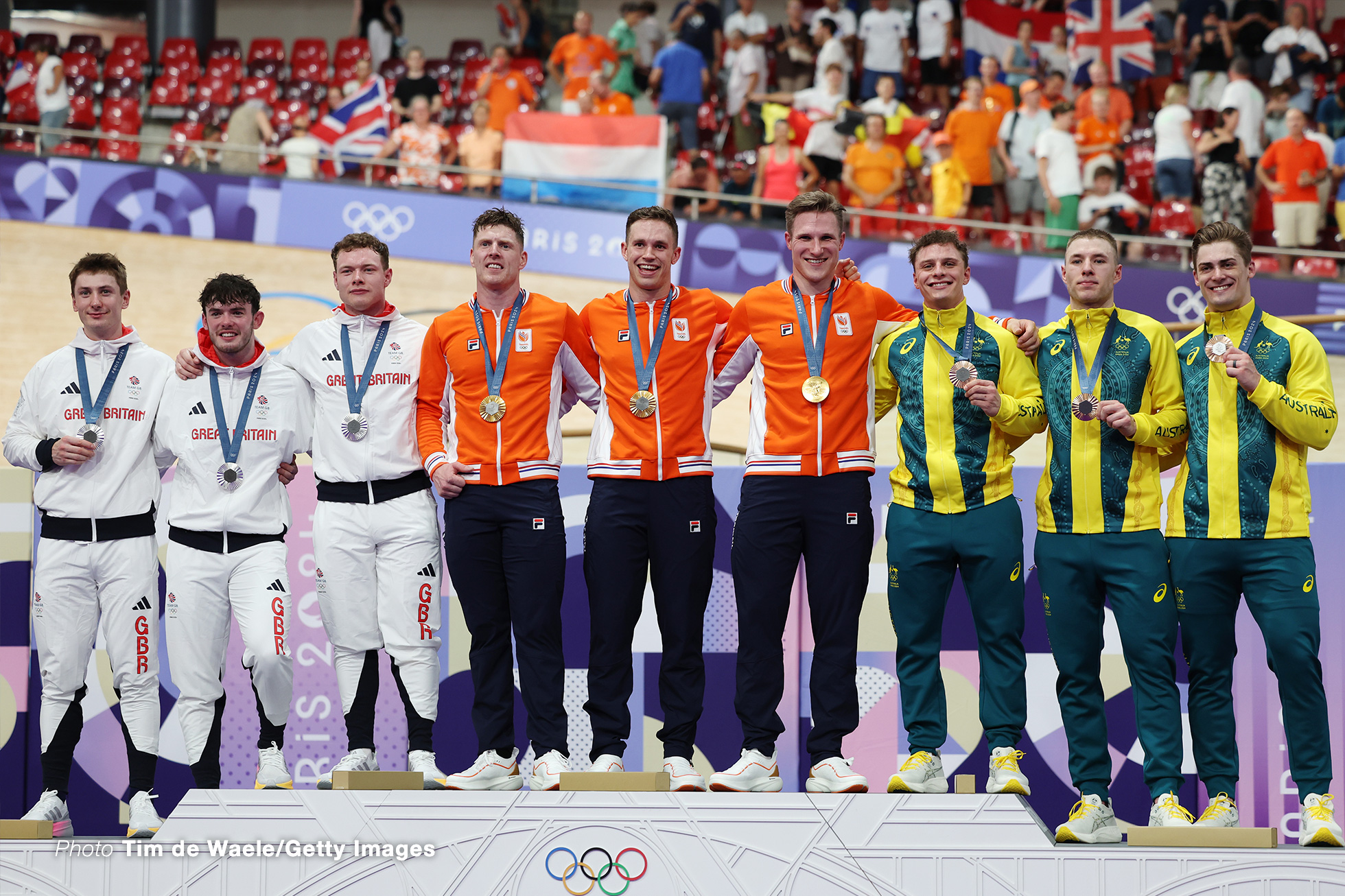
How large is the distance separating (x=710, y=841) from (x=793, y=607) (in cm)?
181

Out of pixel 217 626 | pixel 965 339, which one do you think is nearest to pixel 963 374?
pixel 965 339

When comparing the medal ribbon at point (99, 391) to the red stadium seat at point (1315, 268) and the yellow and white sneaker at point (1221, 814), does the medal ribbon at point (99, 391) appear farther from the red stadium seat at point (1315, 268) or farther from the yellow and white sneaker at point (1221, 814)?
the red stadium seat at point (1315, 268)

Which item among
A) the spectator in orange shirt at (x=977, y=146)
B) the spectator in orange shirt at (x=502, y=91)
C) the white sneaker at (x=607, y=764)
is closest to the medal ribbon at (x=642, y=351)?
the white sneaker at (x=607, y=764)

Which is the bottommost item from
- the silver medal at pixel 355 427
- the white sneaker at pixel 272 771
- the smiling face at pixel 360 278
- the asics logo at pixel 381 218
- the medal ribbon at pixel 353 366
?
the white sneaker at pixel 272 771

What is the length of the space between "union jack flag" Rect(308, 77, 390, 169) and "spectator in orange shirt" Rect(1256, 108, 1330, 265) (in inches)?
326

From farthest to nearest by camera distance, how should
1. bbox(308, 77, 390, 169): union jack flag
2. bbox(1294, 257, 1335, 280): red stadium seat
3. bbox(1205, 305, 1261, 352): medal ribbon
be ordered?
bbox(308, 77, 390, 169): union jack flag < bbox(1294, 257, 1335, 280): red stadium seat < bbox(1205, 305, 1261, 352): medal ribbon

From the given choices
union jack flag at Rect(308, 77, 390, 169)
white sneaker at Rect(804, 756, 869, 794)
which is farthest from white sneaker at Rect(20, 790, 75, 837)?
union jack flag at Rect(308, 77, 390, 169)

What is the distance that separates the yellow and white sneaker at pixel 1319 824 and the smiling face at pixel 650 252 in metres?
2.97

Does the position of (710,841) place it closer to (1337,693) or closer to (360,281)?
(360,281)

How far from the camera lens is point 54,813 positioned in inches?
202

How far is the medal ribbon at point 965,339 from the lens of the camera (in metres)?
4.84

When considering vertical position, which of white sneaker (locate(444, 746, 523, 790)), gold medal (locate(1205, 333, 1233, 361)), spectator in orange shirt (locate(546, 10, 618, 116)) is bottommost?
white sneaker (locate(444, 746, 523, 790))

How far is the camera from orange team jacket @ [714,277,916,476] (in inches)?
190

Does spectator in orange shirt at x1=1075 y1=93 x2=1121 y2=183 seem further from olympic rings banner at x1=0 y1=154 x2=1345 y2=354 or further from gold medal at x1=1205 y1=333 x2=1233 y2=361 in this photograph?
gold medal at x1=1205 y1=333 x2=1233 y2=361
